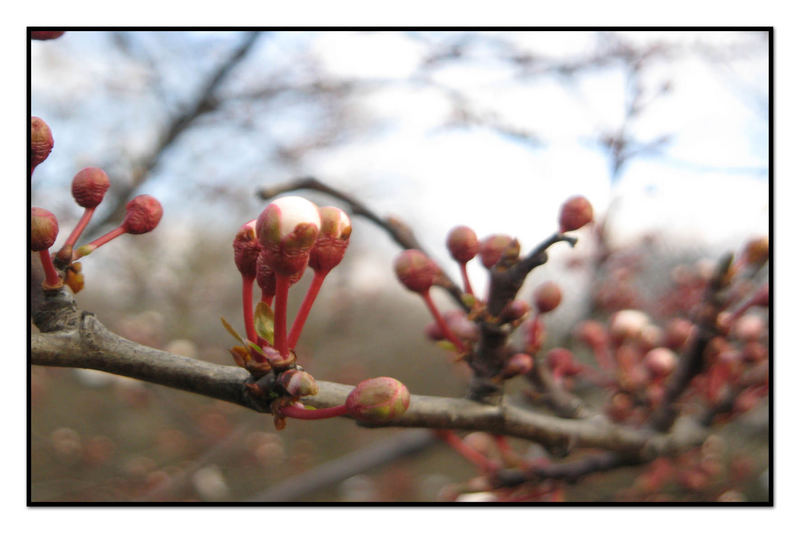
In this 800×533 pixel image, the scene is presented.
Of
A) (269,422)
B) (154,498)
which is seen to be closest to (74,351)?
(154,498)

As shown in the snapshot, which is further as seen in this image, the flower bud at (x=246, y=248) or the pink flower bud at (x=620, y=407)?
the pink flower bud at (x=620, y=407)

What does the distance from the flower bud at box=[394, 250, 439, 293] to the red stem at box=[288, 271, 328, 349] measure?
0.46 feet

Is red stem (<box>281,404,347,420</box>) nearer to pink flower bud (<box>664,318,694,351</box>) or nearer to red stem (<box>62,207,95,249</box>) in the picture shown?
red stem (<box>62,207,95,249</box>)

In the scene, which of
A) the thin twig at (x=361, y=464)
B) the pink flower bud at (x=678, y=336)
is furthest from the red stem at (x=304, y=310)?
the thin twig at (x=361, y=464)

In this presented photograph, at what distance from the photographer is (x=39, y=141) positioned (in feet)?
1.47

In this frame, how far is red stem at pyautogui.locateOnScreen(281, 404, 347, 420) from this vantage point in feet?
1.37

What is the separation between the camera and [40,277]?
490 mm

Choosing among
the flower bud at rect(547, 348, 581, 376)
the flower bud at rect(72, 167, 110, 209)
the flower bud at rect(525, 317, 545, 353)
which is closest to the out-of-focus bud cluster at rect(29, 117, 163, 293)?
the flower bud at rect(72, 167, 110, 209)

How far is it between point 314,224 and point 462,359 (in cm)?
29

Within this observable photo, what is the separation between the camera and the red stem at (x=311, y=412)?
1.37 ft

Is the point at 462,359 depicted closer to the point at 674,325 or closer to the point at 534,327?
the point at 534,327

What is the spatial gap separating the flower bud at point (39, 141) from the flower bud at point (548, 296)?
48cm

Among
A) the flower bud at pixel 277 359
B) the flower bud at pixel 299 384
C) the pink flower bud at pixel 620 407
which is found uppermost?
the flower bud at pixel 277 359

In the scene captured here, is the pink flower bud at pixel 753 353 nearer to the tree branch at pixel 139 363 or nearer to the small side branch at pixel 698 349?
the small side branch at pixel 698 349
